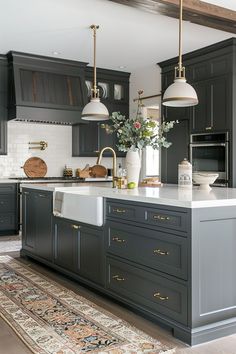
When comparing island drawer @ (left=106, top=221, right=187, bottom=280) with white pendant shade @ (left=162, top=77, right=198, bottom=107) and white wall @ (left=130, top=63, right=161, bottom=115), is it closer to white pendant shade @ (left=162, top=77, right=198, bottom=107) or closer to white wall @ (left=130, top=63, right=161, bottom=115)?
white pendant shade @ (left=162, top=77, right=198, bottom=107)

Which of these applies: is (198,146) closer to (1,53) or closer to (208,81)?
(208,81)

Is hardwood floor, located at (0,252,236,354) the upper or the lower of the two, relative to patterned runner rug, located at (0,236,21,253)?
lower

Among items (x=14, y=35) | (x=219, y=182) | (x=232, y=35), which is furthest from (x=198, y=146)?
(x=14, y=35)

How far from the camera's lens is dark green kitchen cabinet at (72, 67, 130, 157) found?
755 cm

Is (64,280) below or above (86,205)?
below

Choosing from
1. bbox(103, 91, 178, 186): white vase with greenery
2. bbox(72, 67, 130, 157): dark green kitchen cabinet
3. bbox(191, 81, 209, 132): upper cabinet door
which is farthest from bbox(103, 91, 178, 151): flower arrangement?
bbox(72, 67, 130, 157): dark green kitchen cabinet

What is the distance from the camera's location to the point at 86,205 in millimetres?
3666

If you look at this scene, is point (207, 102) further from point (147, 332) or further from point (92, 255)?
point (147, 332)

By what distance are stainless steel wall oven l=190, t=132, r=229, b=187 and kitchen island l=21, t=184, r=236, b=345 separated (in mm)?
2618

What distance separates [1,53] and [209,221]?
5034mm

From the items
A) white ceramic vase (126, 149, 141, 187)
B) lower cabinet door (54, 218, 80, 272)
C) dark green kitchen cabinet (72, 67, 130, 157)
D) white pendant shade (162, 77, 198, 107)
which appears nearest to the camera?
white pendant shade (162, 77, 198, 107)

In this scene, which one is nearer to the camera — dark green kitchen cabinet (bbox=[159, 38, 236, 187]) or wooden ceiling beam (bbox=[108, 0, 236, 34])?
wooden ceiling beam (bbox=[108, 0, 236, 34])

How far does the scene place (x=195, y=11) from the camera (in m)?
4.31

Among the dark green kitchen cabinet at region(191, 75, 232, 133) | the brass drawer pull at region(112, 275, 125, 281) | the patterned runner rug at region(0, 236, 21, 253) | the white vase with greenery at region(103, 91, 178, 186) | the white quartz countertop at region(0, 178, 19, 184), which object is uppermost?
the dark green kitchen cabinet at region(191, 75, 232, 133)
